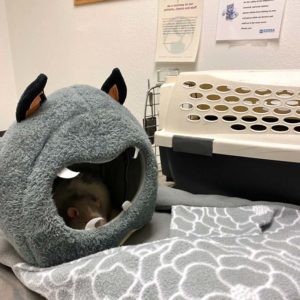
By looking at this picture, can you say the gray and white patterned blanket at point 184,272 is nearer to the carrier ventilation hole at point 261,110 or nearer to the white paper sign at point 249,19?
the carrier ventilation hole at point 261,110

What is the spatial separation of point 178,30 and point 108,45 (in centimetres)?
33

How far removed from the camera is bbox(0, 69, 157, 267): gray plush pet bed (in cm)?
51

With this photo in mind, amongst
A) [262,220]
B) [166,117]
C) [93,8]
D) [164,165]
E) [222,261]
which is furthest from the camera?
[93,8]

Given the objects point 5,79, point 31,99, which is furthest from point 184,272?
point 5,79

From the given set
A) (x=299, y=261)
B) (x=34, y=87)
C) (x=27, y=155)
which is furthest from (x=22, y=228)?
(x=299, y=261)

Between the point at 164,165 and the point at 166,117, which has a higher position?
the point at 166,117

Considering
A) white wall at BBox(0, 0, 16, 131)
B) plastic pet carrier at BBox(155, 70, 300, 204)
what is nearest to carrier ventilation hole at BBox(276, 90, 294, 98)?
plastic pet carrier at BBox(155, 70, 300, 204)

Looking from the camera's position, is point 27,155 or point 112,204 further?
point 112,204

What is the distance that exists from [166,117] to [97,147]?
29 cm

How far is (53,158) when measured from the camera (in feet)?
1.69

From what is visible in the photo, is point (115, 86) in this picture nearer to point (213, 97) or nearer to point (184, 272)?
point (213, 97)

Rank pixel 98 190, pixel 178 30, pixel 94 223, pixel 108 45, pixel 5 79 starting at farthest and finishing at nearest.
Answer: pixel 5 79
pixel 108 45
pixel 178 30
pixel 98 190
pixel 94 223

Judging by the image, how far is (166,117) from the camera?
0.80 meters

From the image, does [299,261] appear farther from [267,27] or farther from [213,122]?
[267,27]
